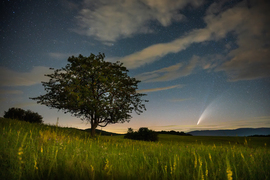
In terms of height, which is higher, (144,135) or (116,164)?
(116,164)

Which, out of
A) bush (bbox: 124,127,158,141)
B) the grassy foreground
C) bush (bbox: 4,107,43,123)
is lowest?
bush (bbox: 124,127,158,141)

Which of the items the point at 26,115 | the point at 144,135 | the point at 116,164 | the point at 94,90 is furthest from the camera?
the point at 26,115

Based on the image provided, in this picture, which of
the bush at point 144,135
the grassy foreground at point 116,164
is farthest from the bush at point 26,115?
the grassy foreground at point 116,164

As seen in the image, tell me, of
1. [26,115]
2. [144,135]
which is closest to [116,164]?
[144,135]

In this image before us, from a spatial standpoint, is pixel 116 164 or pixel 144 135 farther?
pixel 144 135

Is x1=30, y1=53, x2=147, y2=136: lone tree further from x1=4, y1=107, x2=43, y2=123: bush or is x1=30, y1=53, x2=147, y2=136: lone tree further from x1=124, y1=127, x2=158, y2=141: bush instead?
x1=4, y1=107, x2=43, y2=123: bush

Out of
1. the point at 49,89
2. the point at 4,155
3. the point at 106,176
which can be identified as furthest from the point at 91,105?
the point at 106,176

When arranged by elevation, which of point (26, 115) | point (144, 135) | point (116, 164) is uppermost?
point (26, 115)

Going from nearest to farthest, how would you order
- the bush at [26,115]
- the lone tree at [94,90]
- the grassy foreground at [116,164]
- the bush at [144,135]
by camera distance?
the grassy foreground at [116,164] → the lone tree at [94,90] → the bush at [144,135] → the bush at [26,115]

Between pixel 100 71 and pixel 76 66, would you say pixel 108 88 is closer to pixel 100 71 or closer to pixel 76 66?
pixel 100 71

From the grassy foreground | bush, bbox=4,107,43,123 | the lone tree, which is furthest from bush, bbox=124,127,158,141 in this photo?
the grassy foreground

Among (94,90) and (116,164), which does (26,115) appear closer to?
(94,90)

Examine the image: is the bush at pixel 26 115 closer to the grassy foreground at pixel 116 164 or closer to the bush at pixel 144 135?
the bush at pixel 144 135

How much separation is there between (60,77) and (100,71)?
5158 mm
